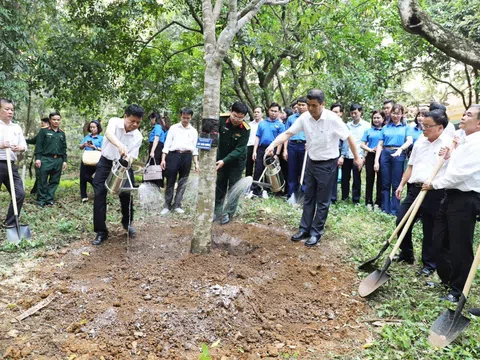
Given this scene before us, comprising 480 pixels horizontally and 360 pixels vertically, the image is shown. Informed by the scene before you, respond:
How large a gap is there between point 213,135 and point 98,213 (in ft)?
6.67

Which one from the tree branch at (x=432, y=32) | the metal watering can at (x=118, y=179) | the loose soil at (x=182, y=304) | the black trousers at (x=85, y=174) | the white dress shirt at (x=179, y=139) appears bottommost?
the loose soil at (x=182, y=304)

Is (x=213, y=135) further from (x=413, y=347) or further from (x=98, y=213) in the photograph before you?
(x=413, y=347)

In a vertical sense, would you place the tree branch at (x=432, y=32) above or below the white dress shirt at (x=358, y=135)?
above

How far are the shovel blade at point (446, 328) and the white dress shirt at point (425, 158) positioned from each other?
1.56 meters

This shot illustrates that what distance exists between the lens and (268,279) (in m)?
4.09

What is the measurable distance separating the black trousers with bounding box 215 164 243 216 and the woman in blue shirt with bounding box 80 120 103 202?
10.5 ft

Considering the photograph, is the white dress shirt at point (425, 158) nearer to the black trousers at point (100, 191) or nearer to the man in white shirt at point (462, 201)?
the man in white shirt at point (462, 201)

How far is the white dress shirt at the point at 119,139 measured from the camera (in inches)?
197

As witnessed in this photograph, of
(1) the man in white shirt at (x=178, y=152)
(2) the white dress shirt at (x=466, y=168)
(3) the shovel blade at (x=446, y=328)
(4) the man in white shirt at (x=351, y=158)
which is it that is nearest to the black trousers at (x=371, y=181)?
(4) the man in white shirt at (x=351, y=158)

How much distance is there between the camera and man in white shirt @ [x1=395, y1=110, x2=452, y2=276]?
4.30 metres

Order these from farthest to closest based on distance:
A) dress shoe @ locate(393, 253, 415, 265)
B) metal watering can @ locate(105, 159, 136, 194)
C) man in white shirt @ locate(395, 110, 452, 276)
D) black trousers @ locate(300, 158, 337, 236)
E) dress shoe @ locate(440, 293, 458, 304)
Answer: black trousers @ locate(300, 158, 337, 236), dress shoe @ locate(393, 253, 415, 265), metal watering can @ locate(105, 159, 136, 194), man in white shirt @ locate(395, 110, 452, 276), dress shoe @ locate(440, 293, 458, 304)

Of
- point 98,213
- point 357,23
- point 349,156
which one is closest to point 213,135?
point 98,213

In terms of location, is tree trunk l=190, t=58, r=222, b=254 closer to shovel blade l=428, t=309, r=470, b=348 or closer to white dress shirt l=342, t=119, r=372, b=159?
shovel blade l=428, t=309, r=470, b=348

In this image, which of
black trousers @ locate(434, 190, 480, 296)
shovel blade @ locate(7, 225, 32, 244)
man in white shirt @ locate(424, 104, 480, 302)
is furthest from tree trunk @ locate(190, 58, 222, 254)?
shovel blade @ locate(7, 225, 32, 244)
